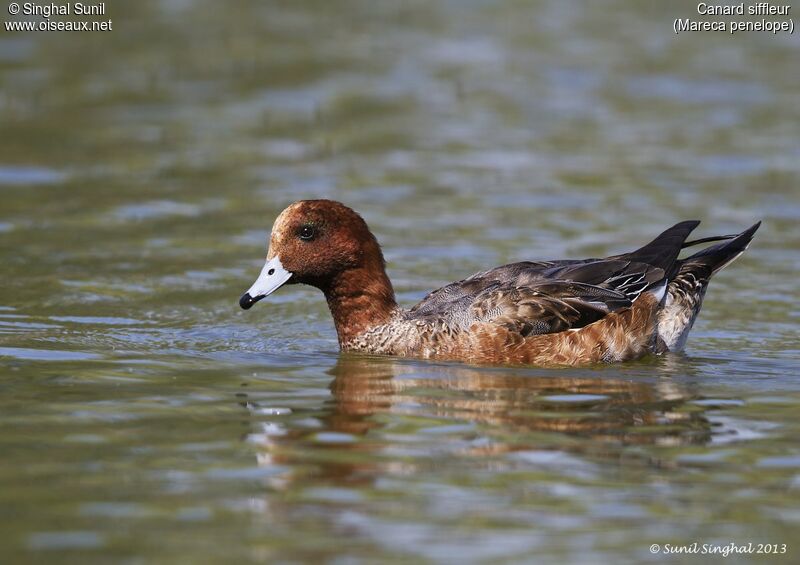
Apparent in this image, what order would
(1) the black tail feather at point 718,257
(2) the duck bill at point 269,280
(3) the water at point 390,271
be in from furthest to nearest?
(1) the black tail feather at point 718,257, (2) the duck bill at point 269,280, (3) the water at point 390,271

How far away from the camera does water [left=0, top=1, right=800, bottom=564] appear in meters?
6.79

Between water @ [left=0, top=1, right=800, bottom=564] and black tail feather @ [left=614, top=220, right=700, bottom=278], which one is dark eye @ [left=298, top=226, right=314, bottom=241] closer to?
water @ [left=0, top=1, right=800, bottom=564]

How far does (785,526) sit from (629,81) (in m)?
13.9

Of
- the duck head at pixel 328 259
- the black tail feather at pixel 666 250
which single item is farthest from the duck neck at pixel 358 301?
the black tail feather at pixel 666 250

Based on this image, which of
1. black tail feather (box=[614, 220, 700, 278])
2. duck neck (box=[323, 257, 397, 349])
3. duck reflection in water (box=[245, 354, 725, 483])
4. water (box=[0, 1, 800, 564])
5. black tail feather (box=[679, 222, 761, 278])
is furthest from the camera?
black tail feather (box=[679, 222, 761, 278])

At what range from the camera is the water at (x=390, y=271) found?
679 cm

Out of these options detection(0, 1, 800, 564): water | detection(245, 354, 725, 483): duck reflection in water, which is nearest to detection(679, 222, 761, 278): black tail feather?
detection(0, 1, 800, 564): water

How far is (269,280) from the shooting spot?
991 cm

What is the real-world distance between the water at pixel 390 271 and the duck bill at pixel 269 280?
52 cm

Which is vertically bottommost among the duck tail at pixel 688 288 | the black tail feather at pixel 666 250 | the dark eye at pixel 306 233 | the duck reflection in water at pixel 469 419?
the duck reflection in water at pixel 469 419

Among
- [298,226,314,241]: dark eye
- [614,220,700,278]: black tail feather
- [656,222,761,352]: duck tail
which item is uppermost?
[298,226,314,241]: dark eye

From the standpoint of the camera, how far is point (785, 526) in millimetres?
6691

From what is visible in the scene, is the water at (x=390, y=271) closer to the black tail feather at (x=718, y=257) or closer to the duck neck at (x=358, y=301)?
the duck neck at (x=358, y=301)

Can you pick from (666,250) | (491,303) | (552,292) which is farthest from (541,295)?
(666,250)
